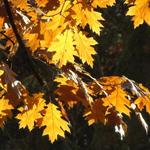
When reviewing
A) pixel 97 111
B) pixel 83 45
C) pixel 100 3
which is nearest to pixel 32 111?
pixel 97 111

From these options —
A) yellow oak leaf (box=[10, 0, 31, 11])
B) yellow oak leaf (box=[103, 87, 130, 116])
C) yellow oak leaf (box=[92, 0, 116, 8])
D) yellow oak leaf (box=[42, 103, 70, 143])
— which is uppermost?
yellow oak leaf (box=[92, 0, 116, 8])

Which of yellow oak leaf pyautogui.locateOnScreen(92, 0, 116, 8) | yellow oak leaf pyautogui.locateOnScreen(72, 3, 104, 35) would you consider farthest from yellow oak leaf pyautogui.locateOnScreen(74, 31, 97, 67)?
yellow oak leaf pyautogui.locateOnScreen(92, 0, 116, 8)

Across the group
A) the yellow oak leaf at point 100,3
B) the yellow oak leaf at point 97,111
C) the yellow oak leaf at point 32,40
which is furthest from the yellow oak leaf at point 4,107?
the yellow oak leaf at point 100,3

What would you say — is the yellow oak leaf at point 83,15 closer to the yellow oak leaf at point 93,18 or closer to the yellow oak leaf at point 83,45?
the yellow oak leaf at point 93,18

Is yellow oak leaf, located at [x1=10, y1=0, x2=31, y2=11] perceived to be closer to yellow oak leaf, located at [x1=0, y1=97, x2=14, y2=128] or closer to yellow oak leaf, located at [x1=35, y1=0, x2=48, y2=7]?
yellow oak leaf, located at [x1=35, y1=0, x2=48, y2=7]

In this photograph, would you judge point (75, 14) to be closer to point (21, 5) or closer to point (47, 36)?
point (47, 36)

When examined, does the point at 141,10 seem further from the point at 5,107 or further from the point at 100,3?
the point at 5,107

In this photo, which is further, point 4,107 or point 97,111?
point 97,111
